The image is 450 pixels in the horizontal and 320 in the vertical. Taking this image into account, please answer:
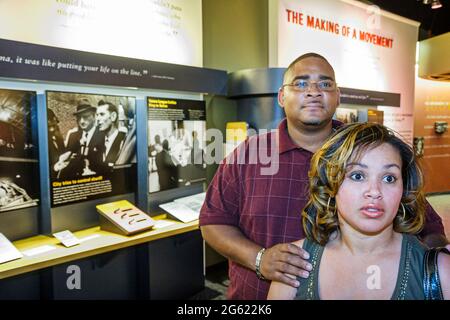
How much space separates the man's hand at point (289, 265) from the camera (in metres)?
1.09

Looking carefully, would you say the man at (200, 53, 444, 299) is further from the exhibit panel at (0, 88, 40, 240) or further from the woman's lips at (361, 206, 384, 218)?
the exhibit panel at (0, 88, 40, 240)

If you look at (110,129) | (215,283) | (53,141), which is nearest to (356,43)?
(215,283)

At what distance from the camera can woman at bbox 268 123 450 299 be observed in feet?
3.18

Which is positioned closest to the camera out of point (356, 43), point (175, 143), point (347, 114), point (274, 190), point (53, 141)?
point (274, 190)

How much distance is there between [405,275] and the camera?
0.98m

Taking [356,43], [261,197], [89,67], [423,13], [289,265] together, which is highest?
[423,13]

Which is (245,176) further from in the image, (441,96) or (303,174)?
(441,96)

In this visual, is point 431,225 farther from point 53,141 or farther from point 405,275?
point 53,141

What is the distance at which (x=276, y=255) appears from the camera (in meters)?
1.23

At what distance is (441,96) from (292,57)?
5.26 metres

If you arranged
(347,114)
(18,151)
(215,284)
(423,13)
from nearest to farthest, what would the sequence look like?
(18,151) < (215,284) < (347,114) < (423,13)

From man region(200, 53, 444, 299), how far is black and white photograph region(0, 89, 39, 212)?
4.36 ft

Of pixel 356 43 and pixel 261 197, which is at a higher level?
pixel 356 43

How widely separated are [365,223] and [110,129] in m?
2.27
